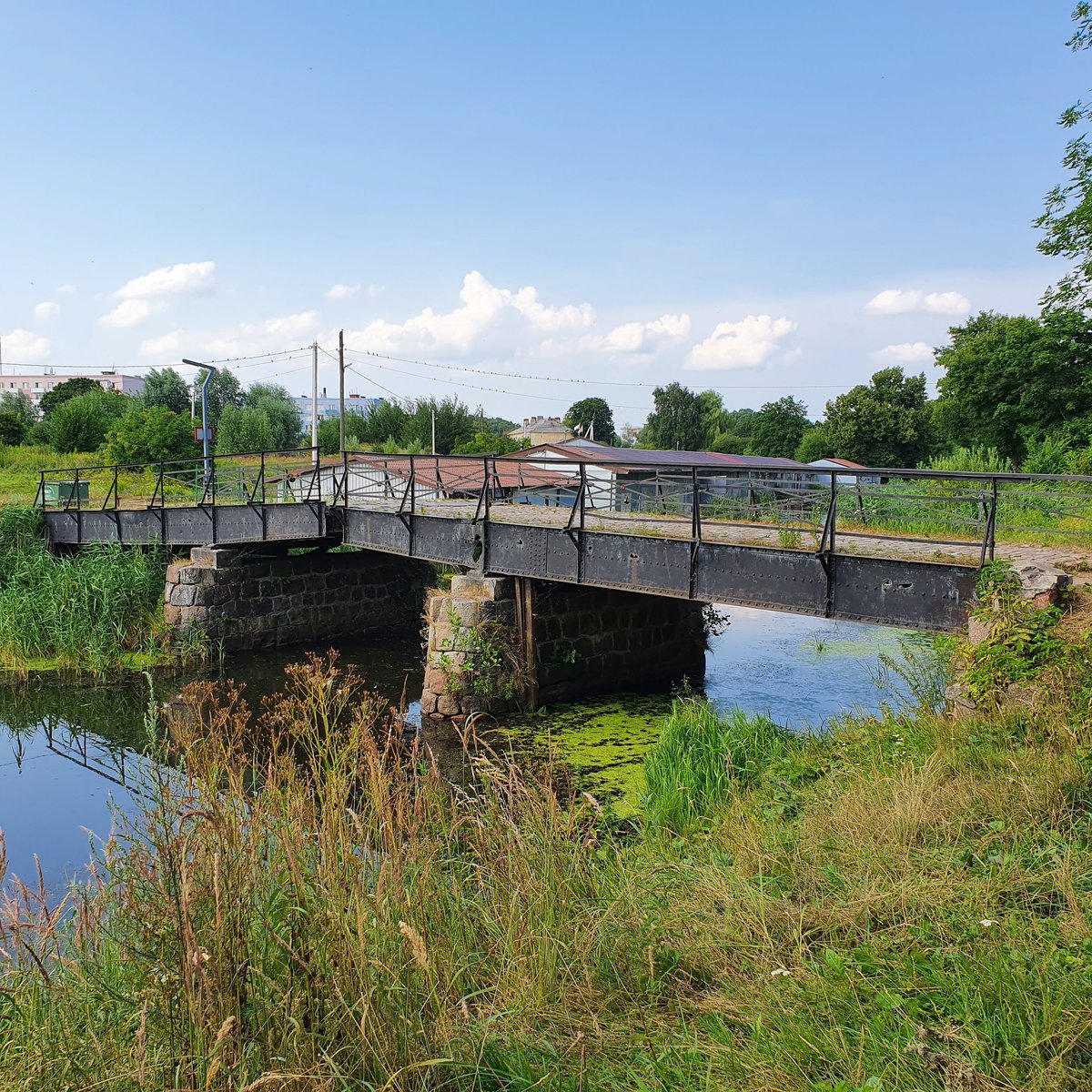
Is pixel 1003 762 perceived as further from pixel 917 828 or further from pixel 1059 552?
pixel 1059 552

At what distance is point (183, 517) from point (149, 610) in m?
2.09

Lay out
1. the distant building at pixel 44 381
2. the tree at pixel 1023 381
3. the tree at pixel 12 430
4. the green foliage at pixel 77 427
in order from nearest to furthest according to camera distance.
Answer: the tree at pixel 1023 381 → the green foliage at pixel 77 427 → the tree at pixel 12 430 → the distant building at pixel 44 381

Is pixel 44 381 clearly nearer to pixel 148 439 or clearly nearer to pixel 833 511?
pixel 148 439

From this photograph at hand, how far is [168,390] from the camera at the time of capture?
69.0 m

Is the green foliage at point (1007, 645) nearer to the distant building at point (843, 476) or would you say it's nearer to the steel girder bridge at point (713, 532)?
the steel girder bridge at point (713, 532)

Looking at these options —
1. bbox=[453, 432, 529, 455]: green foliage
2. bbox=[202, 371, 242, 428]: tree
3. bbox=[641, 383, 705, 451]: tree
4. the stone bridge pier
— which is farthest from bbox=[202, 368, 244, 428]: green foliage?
the stone bridge pier

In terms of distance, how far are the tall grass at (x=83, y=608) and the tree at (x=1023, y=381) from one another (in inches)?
1003

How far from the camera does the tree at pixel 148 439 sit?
39.4 meters

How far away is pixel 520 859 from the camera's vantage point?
394cm

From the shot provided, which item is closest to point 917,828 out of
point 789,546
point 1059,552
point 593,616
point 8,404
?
point 789,546

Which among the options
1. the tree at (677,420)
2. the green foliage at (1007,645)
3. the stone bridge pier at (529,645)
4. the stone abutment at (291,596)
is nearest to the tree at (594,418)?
the tree at (677,420)

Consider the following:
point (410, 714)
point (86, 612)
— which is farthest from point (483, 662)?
point (86, 612)

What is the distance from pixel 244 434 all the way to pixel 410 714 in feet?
140

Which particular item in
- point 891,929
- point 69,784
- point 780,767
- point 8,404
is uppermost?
point 8,404
